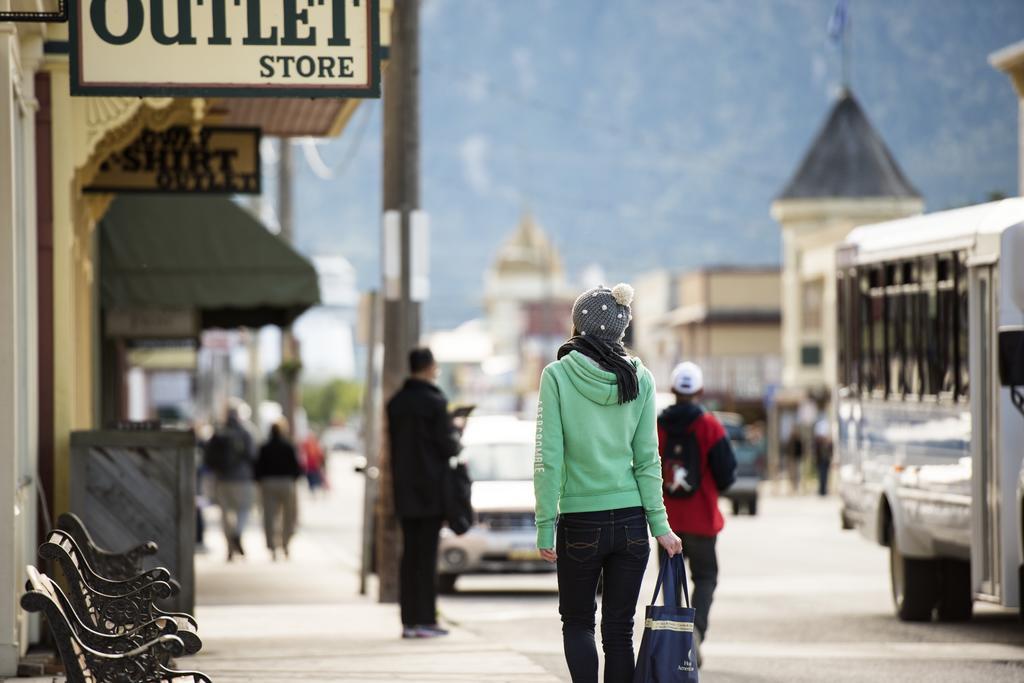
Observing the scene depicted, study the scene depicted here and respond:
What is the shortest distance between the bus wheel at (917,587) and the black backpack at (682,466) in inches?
164

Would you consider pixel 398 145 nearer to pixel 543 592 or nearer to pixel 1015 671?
pixel 543 592

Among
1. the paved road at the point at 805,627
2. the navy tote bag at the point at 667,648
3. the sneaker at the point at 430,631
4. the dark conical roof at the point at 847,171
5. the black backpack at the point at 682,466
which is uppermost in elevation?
the dark conical roof at the point at 847,171

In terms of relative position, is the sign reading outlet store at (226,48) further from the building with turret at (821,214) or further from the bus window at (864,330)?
the building with turret at (821,214)

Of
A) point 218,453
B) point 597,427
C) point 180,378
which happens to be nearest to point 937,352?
point 597,427

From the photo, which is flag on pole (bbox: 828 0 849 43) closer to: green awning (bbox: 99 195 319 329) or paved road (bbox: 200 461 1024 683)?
paved road (bbox: 200 461 1024 683)

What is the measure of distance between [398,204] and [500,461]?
3.88 m

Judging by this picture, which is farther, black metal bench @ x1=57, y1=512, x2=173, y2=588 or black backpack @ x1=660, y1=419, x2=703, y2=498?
black backpack @ x1=660, y1=419, x2=703, y2=498

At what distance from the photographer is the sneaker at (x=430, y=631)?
1352cm

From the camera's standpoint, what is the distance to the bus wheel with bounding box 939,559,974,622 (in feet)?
51.1

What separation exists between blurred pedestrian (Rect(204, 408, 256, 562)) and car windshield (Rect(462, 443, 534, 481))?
6.37 meters

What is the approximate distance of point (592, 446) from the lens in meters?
8.41

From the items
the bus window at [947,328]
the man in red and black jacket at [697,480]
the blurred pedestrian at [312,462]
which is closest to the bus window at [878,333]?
the bus window at [947,328]

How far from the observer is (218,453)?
26.5m

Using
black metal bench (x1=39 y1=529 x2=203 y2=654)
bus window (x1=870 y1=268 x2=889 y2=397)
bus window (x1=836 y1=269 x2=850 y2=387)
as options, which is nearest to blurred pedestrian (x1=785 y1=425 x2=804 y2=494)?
bus window (x1=836 y1=269 x2=850 y2=387)
